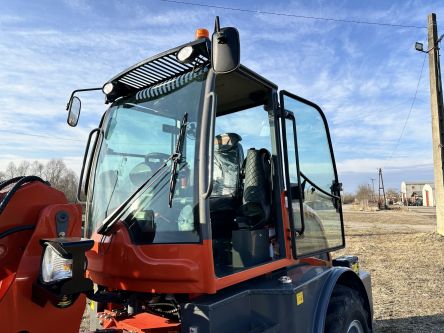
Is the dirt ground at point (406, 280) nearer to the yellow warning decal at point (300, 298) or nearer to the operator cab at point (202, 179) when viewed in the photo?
the operator cab at point (202, 179)

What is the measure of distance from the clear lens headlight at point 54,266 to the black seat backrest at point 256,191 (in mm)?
1567

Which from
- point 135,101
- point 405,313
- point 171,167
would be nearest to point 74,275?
point 171,167

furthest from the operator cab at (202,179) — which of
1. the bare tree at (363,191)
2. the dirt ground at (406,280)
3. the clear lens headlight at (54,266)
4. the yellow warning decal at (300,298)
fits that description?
the bare tree at (363,191)

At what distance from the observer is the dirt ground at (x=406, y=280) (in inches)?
215

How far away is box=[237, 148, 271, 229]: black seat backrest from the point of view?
320 cm

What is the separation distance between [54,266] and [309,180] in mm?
2321

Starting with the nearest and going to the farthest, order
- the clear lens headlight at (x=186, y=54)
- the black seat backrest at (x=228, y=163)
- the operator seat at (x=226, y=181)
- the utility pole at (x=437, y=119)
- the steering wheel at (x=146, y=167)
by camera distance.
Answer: the clear lens headlight at (x=186, y=54), the steering wheel at (x=146, y=167), the operator seat at (x=226, y=181), the black seat backrest at (x=228, y=163), the utility pole at (x=437, y=119)

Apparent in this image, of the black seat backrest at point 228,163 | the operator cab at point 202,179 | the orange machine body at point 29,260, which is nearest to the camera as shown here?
the orange machine body at point 29,260

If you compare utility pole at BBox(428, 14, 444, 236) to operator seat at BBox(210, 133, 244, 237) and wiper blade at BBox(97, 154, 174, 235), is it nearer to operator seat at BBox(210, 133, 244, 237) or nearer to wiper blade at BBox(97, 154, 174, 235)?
operator seat at BBox(210, 133, 244, 237)

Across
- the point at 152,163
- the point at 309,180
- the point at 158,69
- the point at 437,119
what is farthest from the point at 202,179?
the point at 437,119

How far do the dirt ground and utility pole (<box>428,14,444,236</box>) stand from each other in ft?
4.42

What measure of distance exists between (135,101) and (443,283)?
6864 mm

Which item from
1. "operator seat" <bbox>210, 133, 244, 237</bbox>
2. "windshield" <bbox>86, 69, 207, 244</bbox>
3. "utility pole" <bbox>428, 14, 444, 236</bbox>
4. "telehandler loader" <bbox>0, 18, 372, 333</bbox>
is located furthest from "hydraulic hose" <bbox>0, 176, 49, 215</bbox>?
"utility pole" <bbox>428, 14, 444, 236</bbox>

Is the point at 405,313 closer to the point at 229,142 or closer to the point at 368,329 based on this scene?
the point at 368,329
